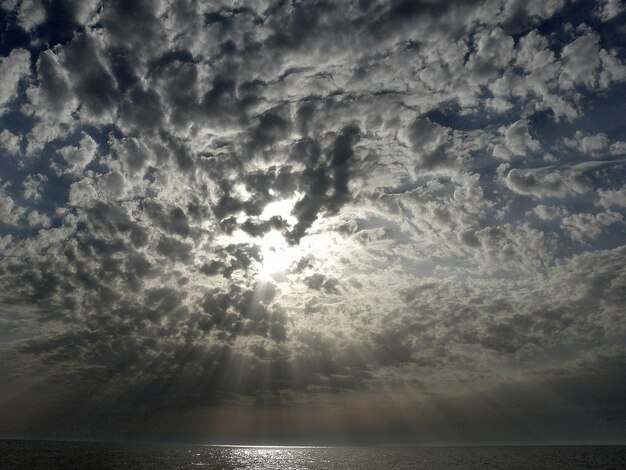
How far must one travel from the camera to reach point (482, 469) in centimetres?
11600

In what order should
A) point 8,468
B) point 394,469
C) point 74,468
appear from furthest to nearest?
1. point 394,469
2. point 74,468
3. point 8,468

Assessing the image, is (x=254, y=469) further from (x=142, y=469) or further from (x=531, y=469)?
(x=531, y=469)

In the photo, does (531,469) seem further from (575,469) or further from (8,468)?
(8,468)

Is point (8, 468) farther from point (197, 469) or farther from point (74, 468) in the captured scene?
point (197, 469)

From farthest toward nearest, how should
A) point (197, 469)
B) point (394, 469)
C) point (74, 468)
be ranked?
point (394, 469) < point (197, 469) < point (74, 468)

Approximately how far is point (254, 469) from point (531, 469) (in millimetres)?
84799

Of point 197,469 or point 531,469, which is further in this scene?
point 531,469

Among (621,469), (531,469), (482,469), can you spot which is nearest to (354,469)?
(482,469)

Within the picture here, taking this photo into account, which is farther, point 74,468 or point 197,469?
point 197,469

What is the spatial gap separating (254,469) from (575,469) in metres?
97.7

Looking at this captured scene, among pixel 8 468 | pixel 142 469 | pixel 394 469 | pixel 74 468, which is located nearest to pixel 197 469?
pixel 142 469

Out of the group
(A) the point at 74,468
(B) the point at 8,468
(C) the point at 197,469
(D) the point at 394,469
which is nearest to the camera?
(B) the point at 8,468

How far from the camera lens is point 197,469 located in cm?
10088

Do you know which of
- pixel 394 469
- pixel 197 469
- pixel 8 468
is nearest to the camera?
pixel 8 468
